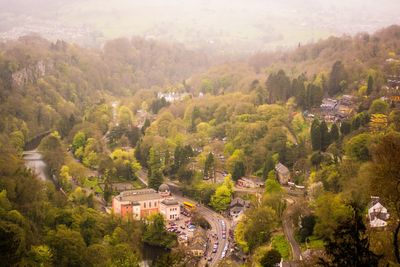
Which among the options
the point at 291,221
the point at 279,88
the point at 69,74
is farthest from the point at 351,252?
the point at 69,74

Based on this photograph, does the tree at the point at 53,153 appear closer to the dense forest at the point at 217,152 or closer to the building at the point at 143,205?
the dense forest at the point at 217,152

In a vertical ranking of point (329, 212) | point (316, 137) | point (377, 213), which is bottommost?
point (316, 137)

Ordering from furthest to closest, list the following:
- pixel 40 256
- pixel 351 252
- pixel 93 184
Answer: pixel 93 184 → pixel 40 256 → pixel 351 252

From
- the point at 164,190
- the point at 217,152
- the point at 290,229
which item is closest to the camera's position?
the point at 290,229

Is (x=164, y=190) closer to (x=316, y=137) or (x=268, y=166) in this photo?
(x=268, y=166)

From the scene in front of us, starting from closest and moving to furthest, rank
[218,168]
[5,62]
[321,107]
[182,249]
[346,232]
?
[346,232] → [182,249] → [218,168] → [321,107] → [5,62]

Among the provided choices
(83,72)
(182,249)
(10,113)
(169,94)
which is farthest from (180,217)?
(83,72)

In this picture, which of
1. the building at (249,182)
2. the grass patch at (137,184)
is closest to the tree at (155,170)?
the grass patch at (137,184)

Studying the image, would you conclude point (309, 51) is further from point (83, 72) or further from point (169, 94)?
point (83, 72)
